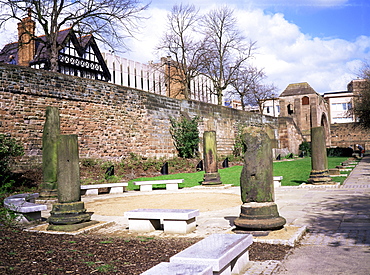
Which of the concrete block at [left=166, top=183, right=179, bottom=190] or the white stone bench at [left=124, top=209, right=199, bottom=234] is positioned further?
the concrete block at [left=166, top=183, right=179, bottom=190]

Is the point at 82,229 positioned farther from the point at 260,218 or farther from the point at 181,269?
the point at 181,269

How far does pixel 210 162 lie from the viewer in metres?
13.6

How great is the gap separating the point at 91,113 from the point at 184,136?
6444 mm

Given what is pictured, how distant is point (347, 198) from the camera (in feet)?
28.0

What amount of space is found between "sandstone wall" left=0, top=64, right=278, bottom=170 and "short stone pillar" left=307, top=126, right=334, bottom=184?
29.7 ft

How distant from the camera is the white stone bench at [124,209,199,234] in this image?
584 cm

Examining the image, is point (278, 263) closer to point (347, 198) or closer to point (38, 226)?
point (38, 226)

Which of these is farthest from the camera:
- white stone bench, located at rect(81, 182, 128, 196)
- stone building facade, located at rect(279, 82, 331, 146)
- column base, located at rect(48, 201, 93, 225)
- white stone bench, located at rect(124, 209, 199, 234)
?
stone building facade, located at rect(279, 82, 331, 146)

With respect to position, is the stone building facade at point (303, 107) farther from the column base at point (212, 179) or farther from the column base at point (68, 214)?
the column base at point (68, 214)

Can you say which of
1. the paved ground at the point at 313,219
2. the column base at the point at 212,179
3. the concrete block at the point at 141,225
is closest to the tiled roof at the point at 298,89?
the column base at the point at 212,179

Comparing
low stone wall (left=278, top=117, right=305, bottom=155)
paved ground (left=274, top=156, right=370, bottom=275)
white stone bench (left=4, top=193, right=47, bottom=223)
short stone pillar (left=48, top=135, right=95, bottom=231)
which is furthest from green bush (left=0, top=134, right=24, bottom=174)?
low stone wall (left=278, top=117, right=305, bottom=155)

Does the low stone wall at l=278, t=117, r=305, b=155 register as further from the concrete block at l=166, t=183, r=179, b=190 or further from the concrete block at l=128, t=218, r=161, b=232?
the concrete block at l=128, t=218, r=161, b=232

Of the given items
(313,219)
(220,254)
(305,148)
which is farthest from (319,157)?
(305,148)

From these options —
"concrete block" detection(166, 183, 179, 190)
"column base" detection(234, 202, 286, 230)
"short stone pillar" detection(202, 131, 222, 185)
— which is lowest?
"concrete block" detection(166, 183, 179, 190)
